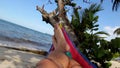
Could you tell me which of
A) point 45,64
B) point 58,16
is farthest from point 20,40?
point 45,64

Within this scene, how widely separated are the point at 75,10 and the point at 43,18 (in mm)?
1962

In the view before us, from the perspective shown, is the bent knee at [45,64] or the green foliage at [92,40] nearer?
the bent knee at [45,64]

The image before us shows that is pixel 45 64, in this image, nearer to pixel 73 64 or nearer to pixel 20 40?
pixel 73 64

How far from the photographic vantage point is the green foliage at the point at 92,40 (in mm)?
10398

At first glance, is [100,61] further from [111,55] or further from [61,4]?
[61,4]

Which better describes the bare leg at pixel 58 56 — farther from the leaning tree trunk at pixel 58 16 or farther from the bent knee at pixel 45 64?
the leaning tree trunk at pixel 58 16

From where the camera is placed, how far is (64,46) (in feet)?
9.96

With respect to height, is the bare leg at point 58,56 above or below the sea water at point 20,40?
above

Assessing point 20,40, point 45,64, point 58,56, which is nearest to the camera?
point 45,64

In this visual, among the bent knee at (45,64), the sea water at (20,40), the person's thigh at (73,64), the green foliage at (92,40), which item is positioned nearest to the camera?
the bent knee at (45,64)

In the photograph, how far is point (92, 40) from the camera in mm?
11508

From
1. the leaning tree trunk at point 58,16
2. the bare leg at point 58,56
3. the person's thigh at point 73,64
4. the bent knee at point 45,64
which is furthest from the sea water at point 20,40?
the bent knee at point 45,64

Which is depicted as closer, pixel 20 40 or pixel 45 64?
pixel 45 64

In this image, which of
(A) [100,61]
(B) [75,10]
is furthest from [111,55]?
(B) [75,10]
